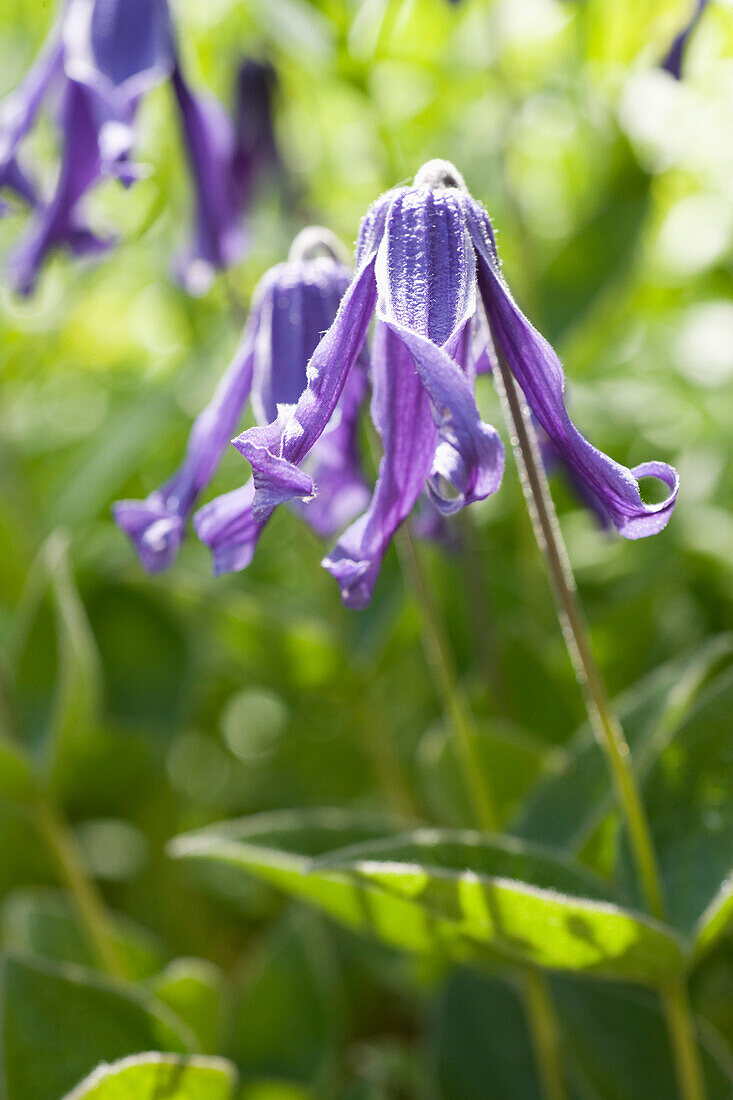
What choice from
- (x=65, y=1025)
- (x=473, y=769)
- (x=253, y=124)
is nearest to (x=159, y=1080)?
(x=65, y=1025)

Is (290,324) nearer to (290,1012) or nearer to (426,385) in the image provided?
(426,385)

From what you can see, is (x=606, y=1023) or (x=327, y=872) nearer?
(x=327, y=872)

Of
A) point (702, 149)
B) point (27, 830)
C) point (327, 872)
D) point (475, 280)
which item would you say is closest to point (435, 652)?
point (327, 872)

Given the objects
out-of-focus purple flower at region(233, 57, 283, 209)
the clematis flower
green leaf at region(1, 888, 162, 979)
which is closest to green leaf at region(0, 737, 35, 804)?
green leaf at region(1, 888, 162, 979)

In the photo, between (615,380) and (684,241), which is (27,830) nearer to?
(615,380)

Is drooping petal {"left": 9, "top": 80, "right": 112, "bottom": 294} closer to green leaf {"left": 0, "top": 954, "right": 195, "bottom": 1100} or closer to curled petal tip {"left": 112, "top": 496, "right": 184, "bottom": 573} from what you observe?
curled petal tip {"left": 112, "top": 496, "right": 184, "bottom": 573}

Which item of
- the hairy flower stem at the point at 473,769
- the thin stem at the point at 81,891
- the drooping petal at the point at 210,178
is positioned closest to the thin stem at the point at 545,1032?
the hairy flower stem at the point at 473,769

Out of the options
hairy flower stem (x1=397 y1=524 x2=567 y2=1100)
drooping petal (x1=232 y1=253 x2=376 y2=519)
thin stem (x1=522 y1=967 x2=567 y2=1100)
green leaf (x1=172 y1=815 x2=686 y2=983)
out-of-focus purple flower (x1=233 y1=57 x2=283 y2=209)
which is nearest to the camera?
drooping petal (x1=232 y1=253 x2=376 y2=519)
